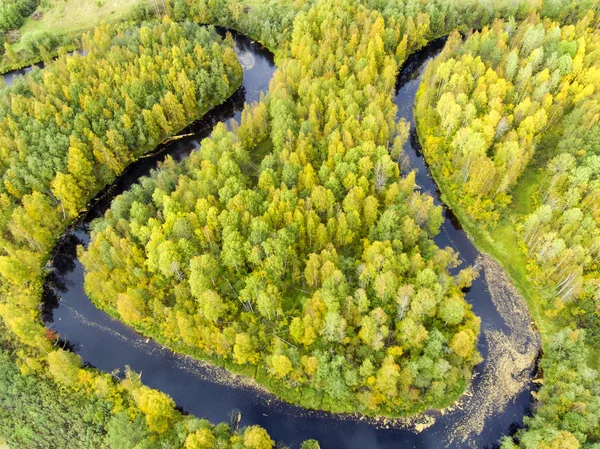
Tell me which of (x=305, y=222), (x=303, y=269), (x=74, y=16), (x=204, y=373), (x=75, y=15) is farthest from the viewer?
(x=75, y=15)

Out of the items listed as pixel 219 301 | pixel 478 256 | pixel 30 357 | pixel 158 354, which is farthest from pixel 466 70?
pixel 30 357

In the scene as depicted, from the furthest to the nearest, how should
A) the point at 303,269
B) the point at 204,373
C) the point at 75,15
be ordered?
the point at 75,15 → the point at 303,269 → the point at 204,373

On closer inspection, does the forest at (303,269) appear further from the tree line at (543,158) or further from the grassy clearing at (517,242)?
the tree line at (543,158)

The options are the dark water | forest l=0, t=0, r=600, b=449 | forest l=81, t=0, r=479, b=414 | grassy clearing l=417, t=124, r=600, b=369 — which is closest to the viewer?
the dark water

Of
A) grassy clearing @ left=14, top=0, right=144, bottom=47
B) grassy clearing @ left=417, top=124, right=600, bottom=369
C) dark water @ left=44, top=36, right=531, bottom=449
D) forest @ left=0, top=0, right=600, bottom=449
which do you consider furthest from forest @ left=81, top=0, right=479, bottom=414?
grassy clearing @ left=14, top=0, right=144, bottom=47

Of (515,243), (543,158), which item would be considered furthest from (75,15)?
(515,243)

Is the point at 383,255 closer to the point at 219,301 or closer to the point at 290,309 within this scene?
the point at 290,309

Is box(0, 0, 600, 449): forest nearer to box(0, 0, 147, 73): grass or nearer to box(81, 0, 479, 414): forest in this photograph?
box(81, 0, 479, 414): forest

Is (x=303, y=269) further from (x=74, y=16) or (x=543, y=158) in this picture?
(x=74, y=16)
